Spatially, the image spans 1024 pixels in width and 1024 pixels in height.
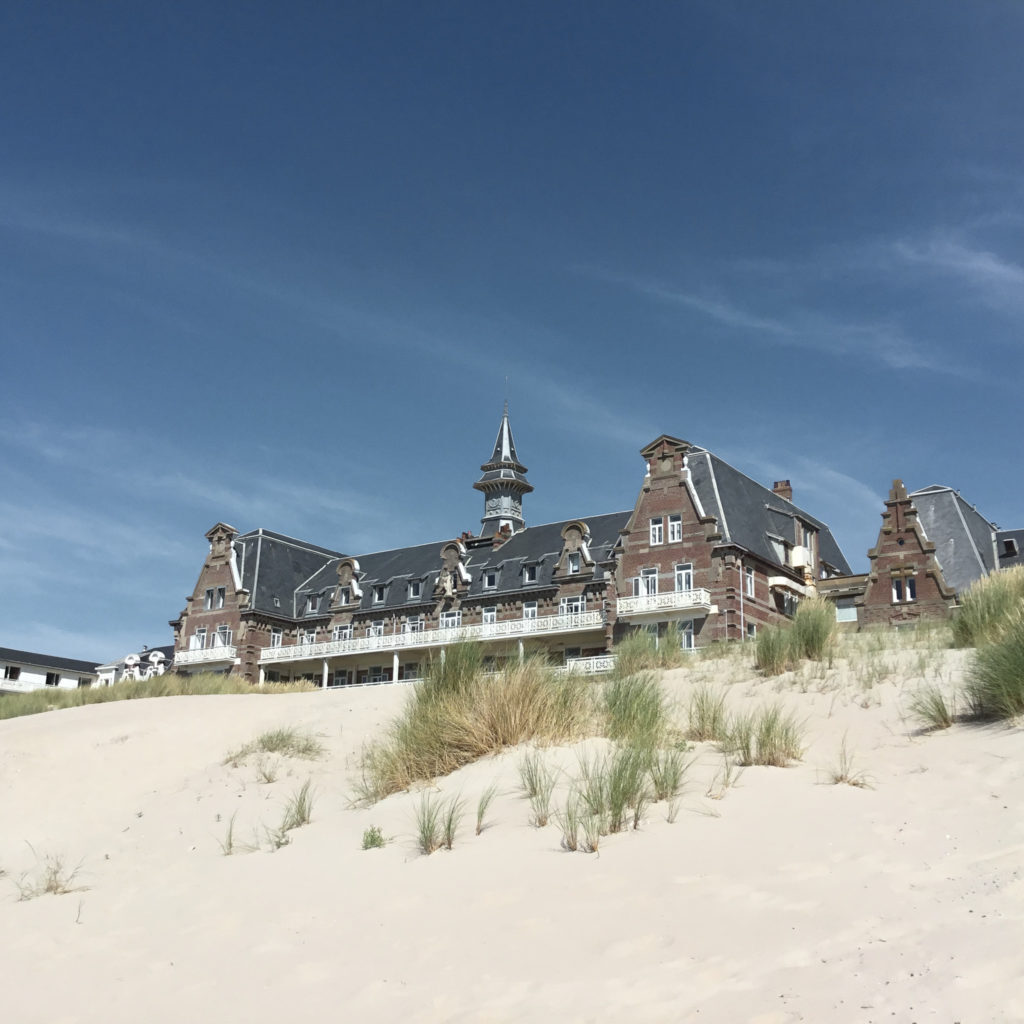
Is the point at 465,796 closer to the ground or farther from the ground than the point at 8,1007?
farther from the ground

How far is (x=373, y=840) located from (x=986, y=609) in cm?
1013

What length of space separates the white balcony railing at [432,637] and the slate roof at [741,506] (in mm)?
7346

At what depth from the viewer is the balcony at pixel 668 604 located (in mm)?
43344

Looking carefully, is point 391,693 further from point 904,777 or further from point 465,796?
point 904,777

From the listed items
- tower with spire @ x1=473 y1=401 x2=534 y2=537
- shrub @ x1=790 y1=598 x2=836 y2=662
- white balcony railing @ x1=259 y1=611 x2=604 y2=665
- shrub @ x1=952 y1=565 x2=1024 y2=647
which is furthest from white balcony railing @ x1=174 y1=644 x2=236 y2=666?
shrub @ x1=952 y1=565 x2=1024 y2=647

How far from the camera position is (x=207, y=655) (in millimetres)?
Result: 60625

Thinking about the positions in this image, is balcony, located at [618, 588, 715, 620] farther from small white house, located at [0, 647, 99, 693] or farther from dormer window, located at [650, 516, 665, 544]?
small white house, located at [0, 647, 99, 693]

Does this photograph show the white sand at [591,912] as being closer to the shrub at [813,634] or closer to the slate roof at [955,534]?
the shrub at [813,634]

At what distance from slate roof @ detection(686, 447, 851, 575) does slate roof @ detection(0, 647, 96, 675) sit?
195 ft

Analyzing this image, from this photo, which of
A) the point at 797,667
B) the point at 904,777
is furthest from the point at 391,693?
the point at 904,777

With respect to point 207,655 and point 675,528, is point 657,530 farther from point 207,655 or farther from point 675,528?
point 207,655

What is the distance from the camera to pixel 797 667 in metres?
15.1

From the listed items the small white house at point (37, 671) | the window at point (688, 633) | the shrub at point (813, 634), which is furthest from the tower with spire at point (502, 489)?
the shrub at point (813, 634)

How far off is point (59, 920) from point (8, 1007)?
1.92m
